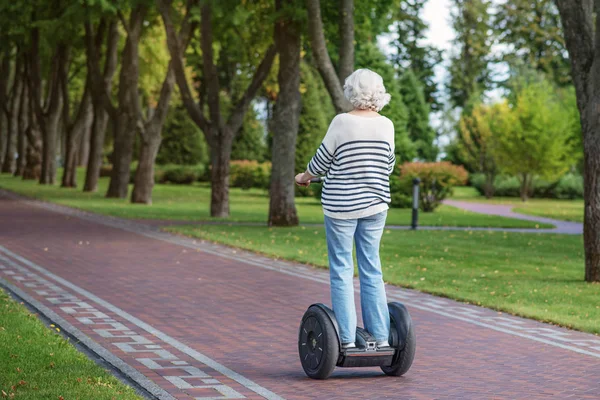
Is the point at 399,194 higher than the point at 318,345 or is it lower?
higher

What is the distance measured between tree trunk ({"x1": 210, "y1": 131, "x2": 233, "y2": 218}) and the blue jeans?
1889 centimetres

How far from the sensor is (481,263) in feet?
52.0

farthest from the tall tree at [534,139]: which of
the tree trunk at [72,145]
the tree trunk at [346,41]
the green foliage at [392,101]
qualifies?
the tree trunk at [346,41]

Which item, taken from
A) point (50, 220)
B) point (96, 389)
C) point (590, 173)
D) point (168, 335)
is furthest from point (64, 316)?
point (50, 220)

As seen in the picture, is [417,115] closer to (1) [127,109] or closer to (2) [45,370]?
(1) [127,109]

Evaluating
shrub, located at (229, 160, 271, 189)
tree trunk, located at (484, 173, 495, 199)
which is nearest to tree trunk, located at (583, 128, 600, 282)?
shrub, located at (229, 160, 271, 189)

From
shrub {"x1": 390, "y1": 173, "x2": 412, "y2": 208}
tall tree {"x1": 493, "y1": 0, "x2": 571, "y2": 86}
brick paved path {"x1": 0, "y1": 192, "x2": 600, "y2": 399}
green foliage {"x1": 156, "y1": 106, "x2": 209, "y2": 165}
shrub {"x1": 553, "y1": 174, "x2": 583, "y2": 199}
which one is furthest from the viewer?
green foliage {"x1": 156, "y1": 106, "x2": 209, "y2": 165}

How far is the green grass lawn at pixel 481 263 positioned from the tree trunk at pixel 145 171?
9595 mm

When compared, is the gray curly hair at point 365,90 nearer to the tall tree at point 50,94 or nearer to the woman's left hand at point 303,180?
the woman's left hand at point 303,180

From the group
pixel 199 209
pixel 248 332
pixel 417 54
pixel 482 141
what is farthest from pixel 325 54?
pixel 417 54

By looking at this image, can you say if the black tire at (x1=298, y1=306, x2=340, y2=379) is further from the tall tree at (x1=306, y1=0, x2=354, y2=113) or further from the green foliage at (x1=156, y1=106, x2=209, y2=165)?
the green foliage at (x1=156, y1=106, x2=209, y2=165)

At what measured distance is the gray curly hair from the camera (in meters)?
7.03

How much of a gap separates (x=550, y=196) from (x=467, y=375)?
153 feet

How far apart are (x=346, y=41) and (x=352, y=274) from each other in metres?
13.0
